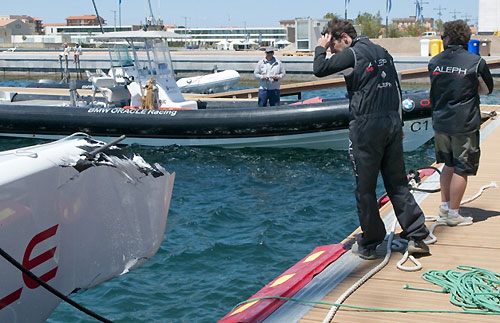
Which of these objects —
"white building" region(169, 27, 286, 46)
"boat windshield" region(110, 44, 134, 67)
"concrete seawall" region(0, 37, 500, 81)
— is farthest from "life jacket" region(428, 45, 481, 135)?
"white building" region(169, 27, 286, 46)

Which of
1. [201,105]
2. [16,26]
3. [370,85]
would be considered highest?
[370,85]

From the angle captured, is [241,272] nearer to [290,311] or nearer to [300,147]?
[290,311]

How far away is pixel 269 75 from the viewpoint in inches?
494

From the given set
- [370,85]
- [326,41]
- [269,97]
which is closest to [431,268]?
[370,85]

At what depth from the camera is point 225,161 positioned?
11.6m

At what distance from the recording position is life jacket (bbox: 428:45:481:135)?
16.1 ft

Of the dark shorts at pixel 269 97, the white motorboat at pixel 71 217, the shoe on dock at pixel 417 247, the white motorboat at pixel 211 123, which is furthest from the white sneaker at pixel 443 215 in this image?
the dark shorts at pixel 269 97

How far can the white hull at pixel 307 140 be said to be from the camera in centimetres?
1177

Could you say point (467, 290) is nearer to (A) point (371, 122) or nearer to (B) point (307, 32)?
(A) point (371, 122)

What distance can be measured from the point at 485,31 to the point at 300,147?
41291mm

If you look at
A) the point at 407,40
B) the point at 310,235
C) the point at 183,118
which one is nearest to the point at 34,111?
the point at 183,118

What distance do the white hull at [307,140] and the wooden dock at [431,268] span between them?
5528 millimetres

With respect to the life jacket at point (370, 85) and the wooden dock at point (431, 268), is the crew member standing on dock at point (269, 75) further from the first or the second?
the life jacket at point (370, 85)

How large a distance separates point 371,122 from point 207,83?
774 inches
